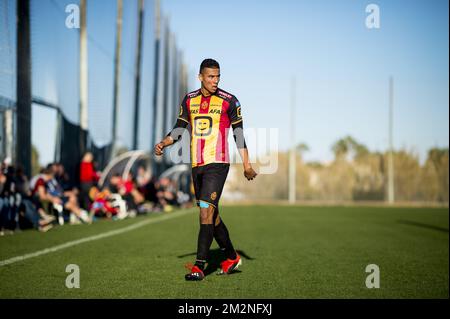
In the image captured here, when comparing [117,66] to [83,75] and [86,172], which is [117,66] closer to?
[83,75]

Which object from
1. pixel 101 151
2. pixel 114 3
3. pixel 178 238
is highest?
pixel 114 3

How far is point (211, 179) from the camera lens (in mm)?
6488

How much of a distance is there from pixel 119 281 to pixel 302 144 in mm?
92677

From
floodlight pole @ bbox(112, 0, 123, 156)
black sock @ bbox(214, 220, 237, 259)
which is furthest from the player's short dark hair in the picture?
floodlight pole @ bbox(112, 0, 123, 156)

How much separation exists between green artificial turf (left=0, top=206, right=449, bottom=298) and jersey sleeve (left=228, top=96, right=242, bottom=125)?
1.65 meters

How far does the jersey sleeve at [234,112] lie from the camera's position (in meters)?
6.36

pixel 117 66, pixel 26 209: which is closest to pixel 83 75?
pixel 117 66

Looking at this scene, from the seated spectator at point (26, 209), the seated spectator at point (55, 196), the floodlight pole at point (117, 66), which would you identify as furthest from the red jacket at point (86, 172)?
the floodlight pole at point (117, 66)

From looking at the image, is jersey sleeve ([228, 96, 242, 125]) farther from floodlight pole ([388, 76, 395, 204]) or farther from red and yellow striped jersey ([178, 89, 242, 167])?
floodlight pole ([388, 76, 395, 204])

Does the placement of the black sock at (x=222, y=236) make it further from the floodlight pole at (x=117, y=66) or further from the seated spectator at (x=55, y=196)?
the floodlight pole at (x=117, y=66)

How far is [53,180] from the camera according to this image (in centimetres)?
1573

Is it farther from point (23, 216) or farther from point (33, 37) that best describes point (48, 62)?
point (23, 216)

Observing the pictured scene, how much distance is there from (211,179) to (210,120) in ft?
2.01
